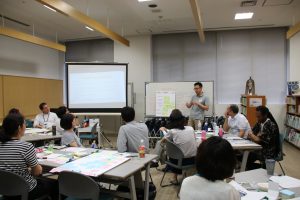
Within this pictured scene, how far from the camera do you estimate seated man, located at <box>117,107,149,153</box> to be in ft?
10.8

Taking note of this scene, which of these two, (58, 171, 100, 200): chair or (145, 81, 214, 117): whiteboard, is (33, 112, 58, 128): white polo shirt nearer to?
(145, 81, 214, 117): whiteboard

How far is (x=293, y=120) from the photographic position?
688 cm

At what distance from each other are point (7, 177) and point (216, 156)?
176cm

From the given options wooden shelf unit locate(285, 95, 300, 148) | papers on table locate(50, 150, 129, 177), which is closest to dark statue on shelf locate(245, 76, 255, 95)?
wooden shelf unit locate(285, 95, 300, 148)

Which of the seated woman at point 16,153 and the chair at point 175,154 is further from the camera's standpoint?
the chair at point 175,154

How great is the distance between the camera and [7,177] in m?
2.22

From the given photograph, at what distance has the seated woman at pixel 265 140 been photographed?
12.4ft

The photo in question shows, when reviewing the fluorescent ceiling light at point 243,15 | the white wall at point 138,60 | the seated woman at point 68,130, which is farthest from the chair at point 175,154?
the white wall at point 138,60

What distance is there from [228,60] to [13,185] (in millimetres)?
7083

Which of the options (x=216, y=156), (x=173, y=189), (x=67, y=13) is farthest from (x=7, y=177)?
(x=67, y=13)

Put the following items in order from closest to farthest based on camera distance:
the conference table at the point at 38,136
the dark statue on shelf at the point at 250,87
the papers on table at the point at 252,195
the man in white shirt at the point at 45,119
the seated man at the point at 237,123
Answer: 1. the papers on table at the point at 252,195
2. the conference table at the point at 38,136
3. the seated man at the point at 237,123
4. the man in white shirt at the point at 45,119
5. the dark statue on shelf at the point at 250,87

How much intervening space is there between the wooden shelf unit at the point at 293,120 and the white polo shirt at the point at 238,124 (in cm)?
288

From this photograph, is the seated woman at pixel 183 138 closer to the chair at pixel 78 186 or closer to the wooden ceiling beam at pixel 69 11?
the chair at pixel 78 186

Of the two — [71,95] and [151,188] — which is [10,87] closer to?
[71,95]
